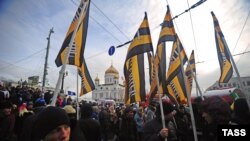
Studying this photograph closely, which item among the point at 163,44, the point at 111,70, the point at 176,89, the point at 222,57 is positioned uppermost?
the point at 111,70

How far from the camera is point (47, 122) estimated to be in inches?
84.4

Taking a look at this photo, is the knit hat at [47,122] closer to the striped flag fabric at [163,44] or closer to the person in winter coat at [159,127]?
the person in winter coat at [159,127]

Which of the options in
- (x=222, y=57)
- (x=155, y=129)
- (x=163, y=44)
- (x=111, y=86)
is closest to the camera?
(x=155, y=129)

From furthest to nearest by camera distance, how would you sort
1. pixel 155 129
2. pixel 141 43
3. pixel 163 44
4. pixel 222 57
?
pixel 222 57 < pixel 163 44 < pixel 141 43 < pixel 155 129

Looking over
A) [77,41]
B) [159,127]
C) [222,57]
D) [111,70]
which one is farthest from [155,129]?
[111,70]

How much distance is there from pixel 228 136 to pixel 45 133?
1857 millimetres

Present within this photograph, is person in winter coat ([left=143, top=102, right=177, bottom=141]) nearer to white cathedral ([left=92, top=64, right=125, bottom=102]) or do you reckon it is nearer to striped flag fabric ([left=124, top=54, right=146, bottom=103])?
striped flag fabric ([left=124, top=54, right=146, bottom=103])

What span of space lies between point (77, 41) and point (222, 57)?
16.1 feet

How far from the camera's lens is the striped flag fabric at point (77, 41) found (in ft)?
15.8

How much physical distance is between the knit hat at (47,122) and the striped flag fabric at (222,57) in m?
6.11

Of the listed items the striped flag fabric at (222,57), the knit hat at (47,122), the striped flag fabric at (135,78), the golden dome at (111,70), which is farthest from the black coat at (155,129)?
the golden dome at (111,70)

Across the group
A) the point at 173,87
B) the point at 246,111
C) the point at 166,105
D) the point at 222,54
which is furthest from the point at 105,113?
the point at 246,111

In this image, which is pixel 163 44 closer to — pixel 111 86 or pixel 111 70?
pixel 111 70

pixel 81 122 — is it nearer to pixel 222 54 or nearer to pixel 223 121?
pixel 223 121
